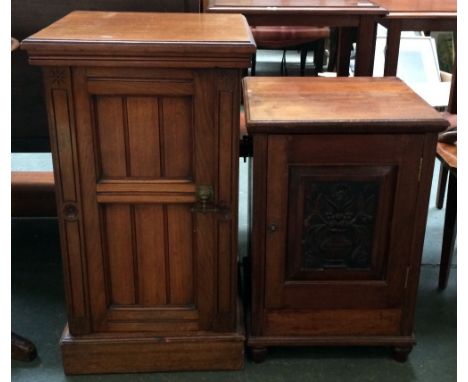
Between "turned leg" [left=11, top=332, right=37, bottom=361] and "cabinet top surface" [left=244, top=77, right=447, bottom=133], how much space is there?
0.92 m

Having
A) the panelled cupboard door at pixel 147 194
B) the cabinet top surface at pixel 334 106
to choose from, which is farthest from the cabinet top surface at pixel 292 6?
the panelled cupboard door at pixel 147 194

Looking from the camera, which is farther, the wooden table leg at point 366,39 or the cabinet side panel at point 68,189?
the wooden table leg at point 366,39

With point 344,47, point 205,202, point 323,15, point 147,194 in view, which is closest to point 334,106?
point 205,202

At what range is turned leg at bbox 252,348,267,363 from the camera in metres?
1.69

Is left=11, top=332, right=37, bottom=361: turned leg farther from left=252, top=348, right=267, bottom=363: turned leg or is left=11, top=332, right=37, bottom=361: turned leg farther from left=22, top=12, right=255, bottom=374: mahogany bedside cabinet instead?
left=252, top=348, right=267, bottom=363: turned leg

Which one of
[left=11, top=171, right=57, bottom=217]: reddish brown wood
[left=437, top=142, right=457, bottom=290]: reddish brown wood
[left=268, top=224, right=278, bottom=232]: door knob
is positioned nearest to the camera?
[left=268, top=224, right=278, bottom=232]: door knob

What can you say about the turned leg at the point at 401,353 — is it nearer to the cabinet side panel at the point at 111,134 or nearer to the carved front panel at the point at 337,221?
the carved front panel at the point at 337,221

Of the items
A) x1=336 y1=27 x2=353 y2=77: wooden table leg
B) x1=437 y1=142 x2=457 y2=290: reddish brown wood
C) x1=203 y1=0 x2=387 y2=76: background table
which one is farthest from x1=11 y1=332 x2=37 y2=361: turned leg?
x1=336 y1=27 x2=353 y2=77: wooden table leg

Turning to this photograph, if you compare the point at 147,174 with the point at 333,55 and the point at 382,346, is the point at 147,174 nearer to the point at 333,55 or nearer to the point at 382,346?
the point at 382,346

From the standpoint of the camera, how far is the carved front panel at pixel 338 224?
1517 millimetres

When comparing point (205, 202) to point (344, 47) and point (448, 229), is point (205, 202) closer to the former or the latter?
point (448, 229)

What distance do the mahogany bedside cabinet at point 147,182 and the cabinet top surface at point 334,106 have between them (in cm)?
14

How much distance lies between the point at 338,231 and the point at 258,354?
17.1 inches

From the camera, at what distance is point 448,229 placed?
202 cm
